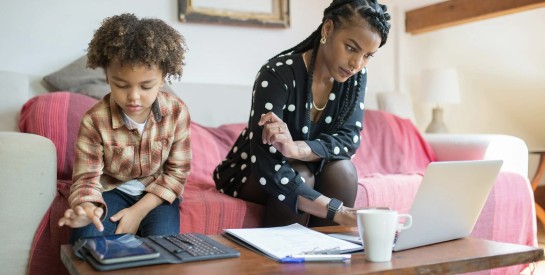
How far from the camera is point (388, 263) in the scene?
93cm

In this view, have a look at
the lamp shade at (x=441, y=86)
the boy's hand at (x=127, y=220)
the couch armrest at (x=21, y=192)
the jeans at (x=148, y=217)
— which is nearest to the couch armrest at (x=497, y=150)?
the lamp shade at (x=441, y=86)

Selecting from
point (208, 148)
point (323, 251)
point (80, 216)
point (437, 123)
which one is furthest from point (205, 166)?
point (437, 123)

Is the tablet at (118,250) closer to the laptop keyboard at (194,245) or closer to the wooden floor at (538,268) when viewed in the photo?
the laptop keyboard at (194,245)

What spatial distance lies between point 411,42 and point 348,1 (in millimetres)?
1834

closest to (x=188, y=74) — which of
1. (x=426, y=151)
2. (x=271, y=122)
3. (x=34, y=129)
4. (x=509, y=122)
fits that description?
(x=34, y=129)

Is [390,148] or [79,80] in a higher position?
[79,80]

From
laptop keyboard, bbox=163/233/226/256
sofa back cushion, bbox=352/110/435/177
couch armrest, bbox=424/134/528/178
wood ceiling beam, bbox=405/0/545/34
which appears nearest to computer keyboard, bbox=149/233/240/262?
laptop keyboard, bbox=163/233/226/256

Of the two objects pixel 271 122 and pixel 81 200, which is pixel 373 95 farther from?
pixel 81 200

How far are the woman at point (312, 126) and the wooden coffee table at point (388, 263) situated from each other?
0.26m

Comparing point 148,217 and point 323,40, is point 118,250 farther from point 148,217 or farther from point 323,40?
point 323,40

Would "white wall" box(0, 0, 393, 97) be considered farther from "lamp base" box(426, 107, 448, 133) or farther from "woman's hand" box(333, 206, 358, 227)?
"woman's hand" box(333, 206, 358, 227)

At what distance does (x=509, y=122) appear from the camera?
3.45m

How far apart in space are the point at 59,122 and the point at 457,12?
2.06m

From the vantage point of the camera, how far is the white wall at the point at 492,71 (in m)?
3.05
